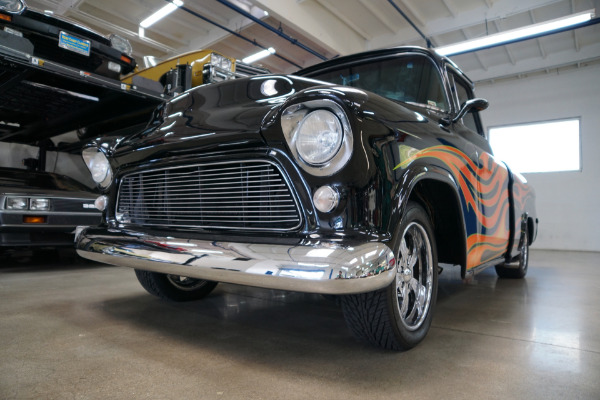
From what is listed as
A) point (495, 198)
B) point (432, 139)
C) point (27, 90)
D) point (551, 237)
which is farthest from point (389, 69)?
point (551, 237)

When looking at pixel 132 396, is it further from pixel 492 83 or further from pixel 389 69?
pixel 492 83

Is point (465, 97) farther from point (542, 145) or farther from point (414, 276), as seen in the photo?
point (542, 145)

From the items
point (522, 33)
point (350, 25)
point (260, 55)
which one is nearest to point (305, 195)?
point (522, 33)

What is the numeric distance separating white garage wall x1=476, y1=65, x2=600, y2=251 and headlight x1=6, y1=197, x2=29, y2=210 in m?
9.65

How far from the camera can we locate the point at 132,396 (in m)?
1.26

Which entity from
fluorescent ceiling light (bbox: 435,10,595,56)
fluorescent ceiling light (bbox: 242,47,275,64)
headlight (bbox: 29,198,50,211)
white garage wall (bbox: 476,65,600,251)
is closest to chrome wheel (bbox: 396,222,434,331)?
headlight (bbox: 29,198,50,211)

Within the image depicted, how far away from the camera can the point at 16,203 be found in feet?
12.1

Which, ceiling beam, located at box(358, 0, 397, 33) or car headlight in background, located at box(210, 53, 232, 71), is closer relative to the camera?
car headlight in background, located at box(210, 53, 232, 71)

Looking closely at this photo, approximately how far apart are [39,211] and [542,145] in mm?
9828

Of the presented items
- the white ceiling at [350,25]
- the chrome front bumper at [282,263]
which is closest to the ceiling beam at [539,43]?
the white ceiling at [350,25]

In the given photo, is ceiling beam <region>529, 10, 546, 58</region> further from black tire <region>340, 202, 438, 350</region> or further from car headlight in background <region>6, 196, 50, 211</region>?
car headlight in background <region>6, 196, 50, 211</region>

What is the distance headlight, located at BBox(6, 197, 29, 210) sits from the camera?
143 inches

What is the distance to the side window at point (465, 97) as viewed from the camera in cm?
273

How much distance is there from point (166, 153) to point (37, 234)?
9.29 feet
